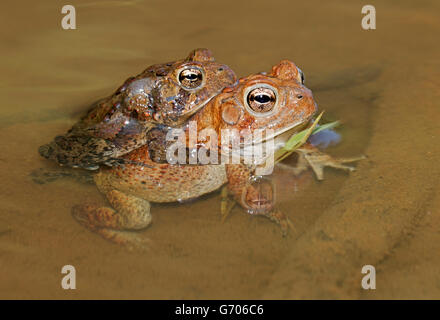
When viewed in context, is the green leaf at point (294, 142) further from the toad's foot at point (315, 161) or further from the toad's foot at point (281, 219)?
the toad's foot at point (281, 219)

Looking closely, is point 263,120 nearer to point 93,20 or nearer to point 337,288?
point 337,288

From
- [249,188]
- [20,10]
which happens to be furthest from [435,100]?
[20,10]

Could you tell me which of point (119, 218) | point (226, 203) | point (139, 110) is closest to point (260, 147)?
point (226, 203)

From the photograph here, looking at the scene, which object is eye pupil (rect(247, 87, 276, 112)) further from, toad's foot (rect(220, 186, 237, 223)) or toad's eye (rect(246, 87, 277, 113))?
toad's foot (rect(220, 186, 237, 223))

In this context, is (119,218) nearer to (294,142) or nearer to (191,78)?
(191,78)

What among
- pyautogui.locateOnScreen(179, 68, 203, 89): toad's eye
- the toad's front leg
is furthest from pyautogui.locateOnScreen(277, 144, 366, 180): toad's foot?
pyautogui.locateOnScreen(179, 68, 203, 89): toad's eye

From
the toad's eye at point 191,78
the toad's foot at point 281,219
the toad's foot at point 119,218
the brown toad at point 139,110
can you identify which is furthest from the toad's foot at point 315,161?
the toad's foot at point 119,218
